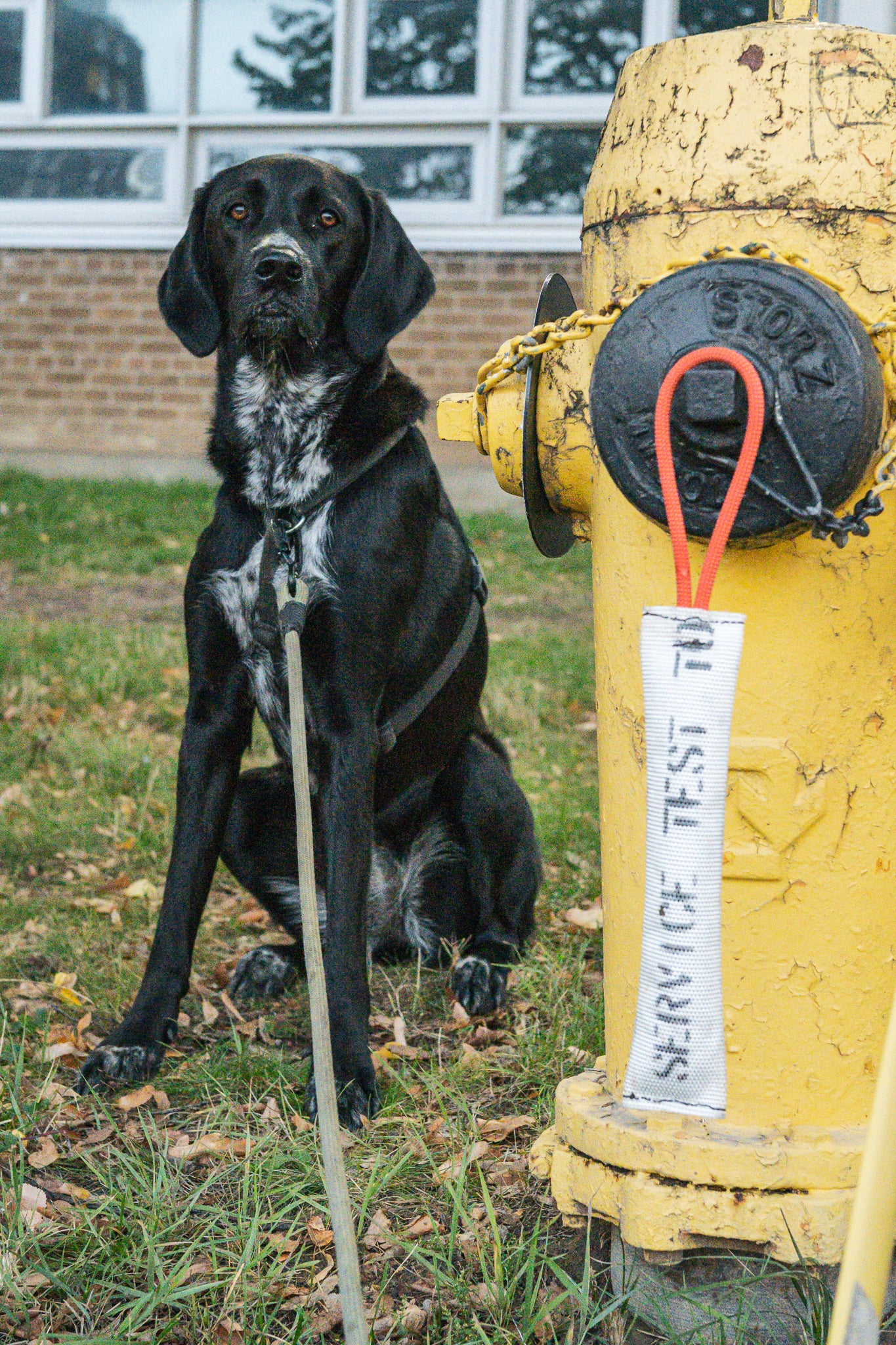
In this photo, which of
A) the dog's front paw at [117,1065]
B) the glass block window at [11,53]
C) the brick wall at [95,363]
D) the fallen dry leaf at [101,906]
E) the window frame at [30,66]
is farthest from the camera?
the glass block window at [11,53]

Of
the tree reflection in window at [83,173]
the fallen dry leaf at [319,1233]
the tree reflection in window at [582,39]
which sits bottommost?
the fallen dry leaf at [319,1233]

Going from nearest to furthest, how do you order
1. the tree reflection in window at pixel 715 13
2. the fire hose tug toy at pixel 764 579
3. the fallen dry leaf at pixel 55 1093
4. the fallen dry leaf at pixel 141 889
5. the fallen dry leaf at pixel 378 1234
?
1. the fire hose tug toy at pixel 764 579
2. the fallen dry leaf at pixel 378 1234
3. the fallen dry leaf at pixel 55 1093
4. the fallen dry leaf at pixel 141 889
5. the tree reflection in window at pixel 715 13

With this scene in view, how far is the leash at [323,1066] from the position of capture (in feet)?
4.53

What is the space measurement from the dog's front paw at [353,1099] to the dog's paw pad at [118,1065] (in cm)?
33

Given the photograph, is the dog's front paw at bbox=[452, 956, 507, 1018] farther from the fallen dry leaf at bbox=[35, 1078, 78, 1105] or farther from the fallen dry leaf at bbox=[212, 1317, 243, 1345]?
the fallen dry leaf at bbox=[212, 1317, 243, 1345]

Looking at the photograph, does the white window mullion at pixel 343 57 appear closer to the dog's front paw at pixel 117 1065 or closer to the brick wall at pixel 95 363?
the brick wall at pixel 95 363

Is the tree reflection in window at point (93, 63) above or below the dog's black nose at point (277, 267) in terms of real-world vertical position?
above

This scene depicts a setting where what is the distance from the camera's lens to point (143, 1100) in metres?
2.37

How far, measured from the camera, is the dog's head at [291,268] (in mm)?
2770

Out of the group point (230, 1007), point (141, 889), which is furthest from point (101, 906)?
point (230, 1007)

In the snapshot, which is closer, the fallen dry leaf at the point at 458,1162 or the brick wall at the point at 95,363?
the fallen dry leaf at the point at 458,1162

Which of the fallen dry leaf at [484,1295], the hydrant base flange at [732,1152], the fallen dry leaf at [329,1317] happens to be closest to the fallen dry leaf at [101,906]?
the fallen dry leaf at [329,1317]

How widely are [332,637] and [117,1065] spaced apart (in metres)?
0.90

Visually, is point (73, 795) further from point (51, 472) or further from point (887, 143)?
point (51, 472)
